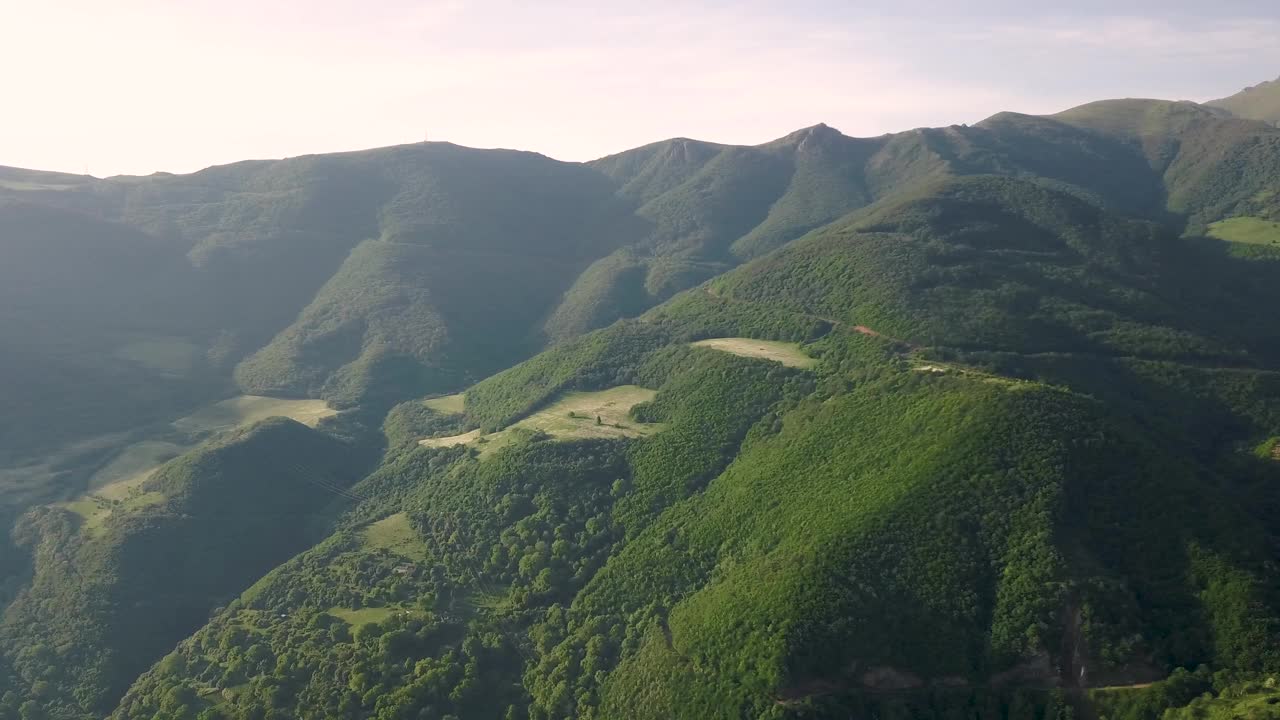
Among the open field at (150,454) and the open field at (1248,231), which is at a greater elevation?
the open field at (1248,231)

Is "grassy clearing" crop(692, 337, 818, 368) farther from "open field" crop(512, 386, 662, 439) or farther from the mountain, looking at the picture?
"open field" crop(512, 386, 662, 439)

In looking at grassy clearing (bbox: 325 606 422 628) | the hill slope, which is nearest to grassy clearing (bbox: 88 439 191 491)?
the hill slope

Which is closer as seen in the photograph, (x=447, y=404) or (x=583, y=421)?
(x=583, y=421)

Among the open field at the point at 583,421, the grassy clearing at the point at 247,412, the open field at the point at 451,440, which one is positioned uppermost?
the open field at the point at 583,421

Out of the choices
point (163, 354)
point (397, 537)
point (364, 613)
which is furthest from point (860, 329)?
point (163, 354)

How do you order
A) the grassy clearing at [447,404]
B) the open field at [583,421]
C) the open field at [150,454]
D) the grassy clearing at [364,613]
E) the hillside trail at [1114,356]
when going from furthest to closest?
1. the grassy clearing at [447,404]
2. the open field at [150,454]
3. the open field at [583,421]
4. the hillside trail at [1114,356]
5. the grassy clearing at [364,613]

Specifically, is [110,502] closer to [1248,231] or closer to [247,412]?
[247,412]

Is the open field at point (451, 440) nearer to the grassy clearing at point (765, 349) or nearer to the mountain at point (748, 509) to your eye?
the mountain at point (748, 509)

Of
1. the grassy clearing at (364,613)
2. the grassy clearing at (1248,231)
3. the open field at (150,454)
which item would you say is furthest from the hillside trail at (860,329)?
the grassy clearing at (1248,231)
